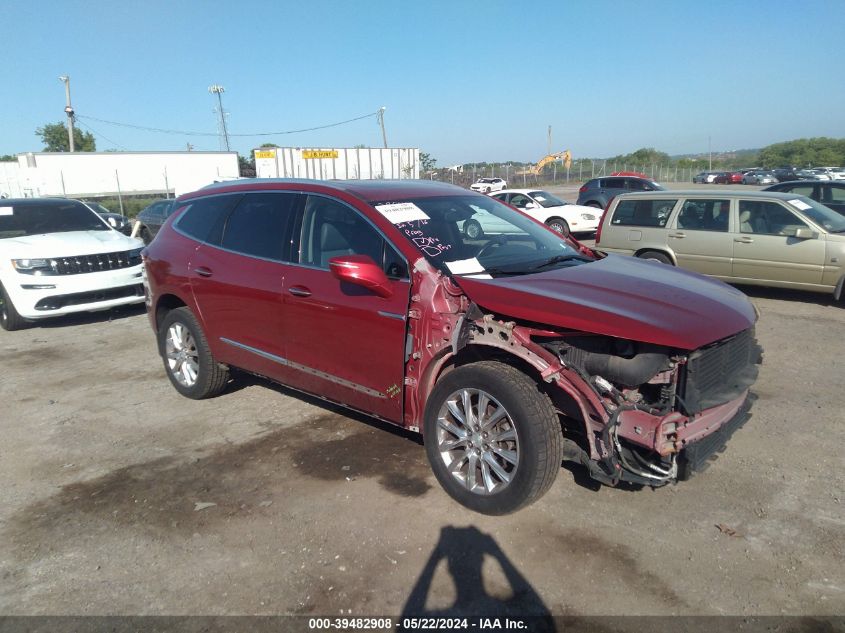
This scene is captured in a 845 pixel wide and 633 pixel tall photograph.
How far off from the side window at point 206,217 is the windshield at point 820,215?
755 cm

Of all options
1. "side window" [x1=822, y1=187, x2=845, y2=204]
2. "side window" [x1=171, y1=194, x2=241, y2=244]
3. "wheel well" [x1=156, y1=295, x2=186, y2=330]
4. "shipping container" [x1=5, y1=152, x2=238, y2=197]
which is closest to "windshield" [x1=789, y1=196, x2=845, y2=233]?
"side window" [x1=822, y1=187, x2=845, y2=204]

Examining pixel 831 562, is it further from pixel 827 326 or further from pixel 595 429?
pixel 827 326

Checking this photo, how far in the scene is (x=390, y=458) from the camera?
4.21 metres

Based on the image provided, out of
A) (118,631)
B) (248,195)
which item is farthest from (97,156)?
(118,631)

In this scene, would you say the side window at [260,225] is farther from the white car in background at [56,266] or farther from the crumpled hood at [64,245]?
the crumpled hood at [64,245]

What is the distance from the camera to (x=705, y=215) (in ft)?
30.3

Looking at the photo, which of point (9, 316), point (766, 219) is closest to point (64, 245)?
point (9, 316)

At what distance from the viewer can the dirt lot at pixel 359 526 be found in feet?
Answer: 9.40

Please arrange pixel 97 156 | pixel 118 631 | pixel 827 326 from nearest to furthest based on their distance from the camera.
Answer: pixel 118 631
pixel 827 326
pixel 97 156

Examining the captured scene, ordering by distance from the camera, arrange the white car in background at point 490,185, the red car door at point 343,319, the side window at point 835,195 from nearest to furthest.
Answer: the red car door at point 343,319 → the side window at point 835,195 → the white car in background at point 490,185

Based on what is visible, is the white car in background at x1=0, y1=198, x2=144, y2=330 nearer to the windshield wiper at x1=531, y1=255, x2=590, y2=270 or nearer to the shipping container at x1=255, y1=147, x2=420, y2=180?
the windshield wiper at x1=531, y1=255, x2=590, y2=270

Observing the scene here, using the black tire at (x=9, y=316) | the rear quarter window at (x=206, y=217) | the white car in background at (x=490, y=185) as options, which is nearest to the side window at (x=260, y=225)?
the rear quarter window at (x=206, y=217)

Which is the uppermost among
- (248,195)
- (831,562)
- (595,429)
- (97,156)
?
(97,156)

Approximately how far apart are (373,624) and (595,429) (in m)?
1.42
